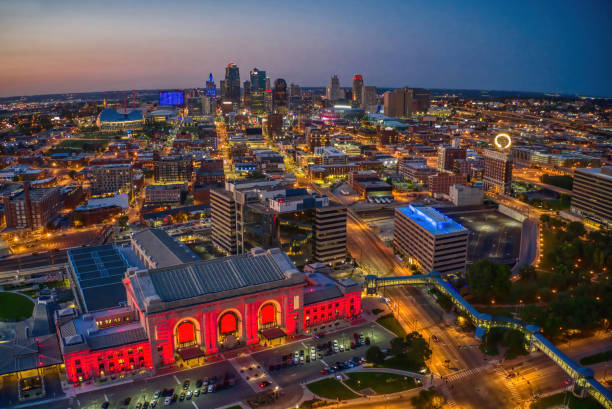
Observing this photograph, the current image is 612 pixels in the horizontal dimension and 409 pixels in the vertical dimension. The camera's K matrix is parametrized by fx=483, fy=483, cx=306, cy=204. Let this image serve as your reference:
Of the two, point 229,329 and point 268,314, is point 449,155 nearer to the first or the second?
point 268,314

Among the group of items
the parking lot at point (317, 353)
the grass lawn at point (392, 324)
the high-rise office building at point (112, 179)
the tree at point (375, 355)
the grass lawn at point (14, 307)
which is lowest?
the grass lawn at point (14, 307)

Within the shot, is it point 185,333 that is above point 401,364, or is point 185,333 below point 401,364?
above

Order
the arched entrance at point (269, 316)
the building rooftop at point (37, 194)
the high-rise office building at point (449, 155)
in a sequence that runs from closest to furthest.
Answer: the arched entrance at point (269, 316) < the building rooftop at point (37, 194) < the high-rise office building at point (449, 155)

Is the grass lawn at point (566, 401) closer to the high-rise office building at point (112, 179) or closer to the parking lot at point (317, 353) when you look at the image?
the parking lot at point (317, 353)

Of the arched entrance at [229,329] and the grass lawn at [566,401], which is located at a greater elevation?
the arched entrance at [229,329]

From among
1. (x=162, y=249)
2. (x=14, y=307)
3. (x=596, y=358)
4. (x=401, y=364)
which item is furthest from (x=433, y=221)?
(x=14, y=307)

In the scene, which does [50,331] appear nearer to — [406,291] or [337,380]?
[337,380]

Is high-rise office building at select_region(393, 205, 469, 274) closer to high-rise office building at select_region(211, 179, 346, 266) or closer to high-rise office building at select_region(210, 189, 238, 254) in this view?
high-rise office building at select_region(211, 179, 346, 266)

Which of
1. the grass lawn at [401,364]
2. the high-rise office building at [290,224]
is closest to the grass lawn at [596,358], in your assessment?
the grass lawn at [401,364]
